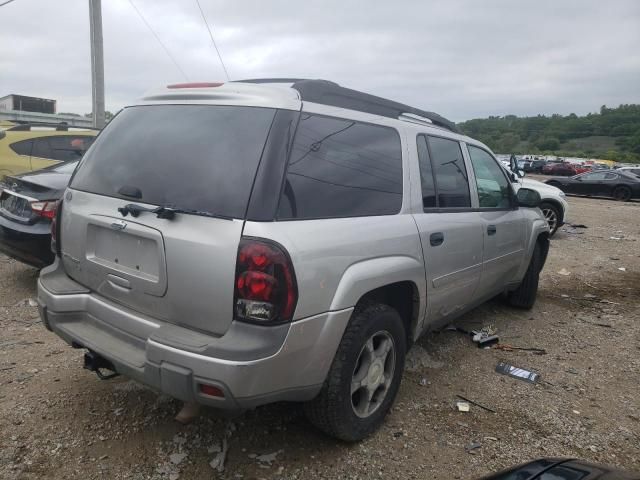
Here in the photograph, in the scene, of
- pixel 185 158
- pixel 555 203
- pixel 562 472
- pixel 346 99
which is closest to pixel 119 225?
pixel 185 158

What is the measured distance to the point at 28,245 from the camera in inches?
179

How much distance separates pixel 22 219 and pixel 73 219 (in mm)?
2484

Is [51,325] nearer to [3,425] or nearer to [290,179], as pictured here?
[3,425]

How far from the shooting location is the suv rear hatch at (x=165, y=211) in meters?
2.10

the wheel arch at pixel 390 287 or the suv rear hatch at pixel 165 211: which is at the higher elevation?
the suv rear hatch at pixel 165 211

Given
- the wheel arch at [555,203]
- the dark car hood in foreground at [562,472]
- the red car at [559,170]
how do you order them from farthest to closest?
the red car at [559,170] → the wheel arch at [555,203] → the dark car hood in foreground at [562,472]

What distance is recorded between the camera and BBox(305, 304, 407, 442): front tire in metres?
2.45

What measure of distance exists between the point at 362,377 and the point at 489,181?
2.26 meters

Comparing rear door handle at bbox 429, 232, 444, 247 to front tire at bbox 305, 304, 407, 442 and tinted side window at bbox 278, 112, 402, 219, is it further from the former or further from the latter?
front tire at bbox 305, 304, 407, 442

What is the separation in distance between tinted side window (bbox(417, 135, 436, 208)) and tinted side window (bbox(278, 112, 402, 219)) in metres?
0.24

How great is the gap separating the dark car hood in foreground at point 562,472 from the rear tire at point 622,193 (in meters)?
23.8

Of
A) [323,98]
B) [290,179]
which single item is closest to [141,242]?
[290,179]

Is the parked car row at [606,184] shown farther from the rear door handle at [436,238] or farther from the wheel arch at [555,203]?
the rear door handle at [436,238]

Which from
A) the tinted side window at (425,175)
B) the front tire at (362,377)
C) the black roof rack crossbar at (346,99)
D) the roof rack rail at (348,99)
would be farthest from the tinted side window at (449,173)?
the front tire at (362,377)
